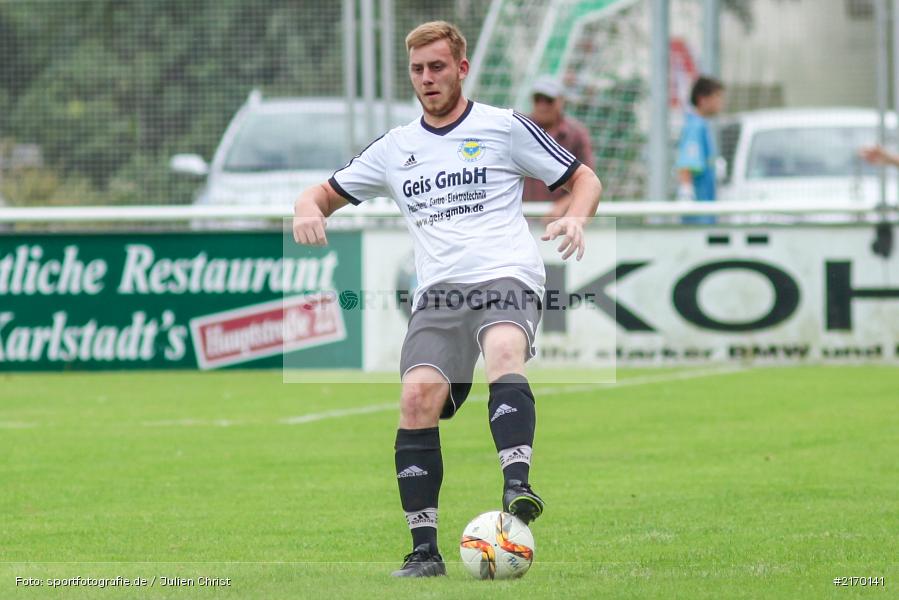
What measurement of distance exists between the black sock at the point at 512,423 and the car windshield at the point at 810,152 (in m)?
9.31

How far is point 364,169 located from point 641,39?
947 cm

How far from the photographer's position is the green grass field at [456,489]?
5.44 meters

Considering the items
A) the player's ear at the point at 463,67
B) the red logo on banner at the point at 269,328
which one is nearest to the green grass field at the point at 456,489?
the red logo on banner at the point at 269,328

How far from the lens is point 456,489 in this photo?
7707 mm

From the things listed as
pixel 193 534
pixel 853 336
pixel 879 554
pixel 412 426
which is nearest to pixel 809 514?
pixel 879 554

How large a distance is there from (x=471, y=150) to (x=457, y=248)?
36 centimetres

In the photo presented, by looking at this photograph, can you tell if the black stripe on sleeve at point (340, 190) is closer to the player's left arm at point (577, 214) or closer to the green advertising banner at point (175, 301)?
the player's left arm at point (577, 214)

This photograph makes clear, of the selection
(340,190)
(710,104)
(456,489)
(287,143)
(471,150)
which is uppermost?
(710,104)

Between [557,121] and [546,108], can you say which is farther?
[557,121]

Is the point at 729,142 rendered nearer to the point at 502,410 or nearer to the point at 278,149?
the point at 278,149

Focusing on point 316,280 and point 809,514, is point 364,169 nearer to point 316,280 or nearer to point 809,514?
point 809,514

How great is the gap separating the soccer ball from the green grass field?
0.27ft

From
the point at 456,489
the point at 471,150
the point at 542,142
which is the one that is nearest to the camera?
the point at 471,150

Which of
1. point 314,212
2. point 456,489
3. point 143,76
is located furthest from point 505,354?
point 143,76
